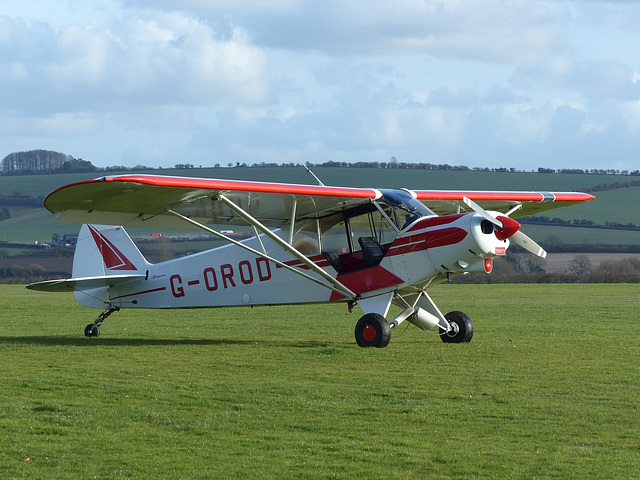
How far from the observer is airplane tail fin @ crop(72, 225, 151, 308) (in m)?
16.0

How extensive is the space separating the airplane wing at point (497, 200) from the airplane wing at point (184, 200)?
200 cm

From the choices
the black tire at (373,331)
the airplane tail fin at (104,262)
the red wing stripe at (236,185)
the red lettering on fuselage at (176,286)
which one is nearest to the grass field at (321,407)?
the black tire at (373,331)

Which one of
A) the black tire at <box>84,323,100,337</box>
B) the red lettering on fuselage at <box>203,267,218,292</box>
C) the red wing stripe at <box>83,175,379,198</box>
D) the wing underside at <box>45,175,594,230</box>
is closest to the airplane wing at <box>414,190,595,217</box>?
the wing underside at <box>45,175,594,230</box>

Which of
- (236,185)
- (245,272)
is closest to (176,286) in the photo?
(245,272)

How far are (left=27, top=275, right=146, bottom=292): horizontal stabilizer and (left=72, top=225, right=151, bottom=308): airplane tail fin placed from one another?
148 millimetres

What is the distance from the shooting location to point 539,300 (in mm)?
25953

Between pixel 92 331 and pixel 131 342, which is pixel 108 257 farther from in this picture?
pixel 131 342

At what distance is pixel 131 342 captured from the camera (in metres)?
14.4

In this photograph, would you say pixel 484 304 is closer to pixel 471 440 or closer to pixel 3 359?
pixel 3 359

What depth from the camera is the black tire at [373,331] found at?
1233 centimetres

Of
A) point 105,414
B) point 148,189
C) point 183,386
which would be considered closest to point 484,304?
point 148,189

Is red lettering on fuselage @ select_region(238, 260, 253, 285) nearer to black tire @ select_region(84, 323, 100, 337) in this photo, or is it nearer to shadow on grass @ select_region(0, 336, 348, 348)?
shadow on grass @ select_region(0, 336, 348, 348)

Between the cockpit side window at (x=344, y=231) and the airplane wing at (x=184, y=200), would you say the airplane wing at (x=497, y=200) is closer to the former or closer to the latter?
the cockpit side window at (x=344, y=231)

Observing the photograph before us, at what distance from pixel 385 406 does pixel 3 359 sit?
6.51 m
